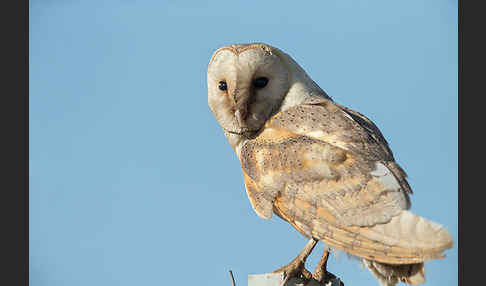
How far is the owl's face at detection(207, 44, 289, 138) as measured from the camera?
23.4 feet

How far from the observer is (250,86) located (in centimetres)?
718

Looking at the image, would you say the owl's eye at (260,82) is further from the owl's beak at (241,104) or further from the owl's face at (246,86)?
the owl's beak at (241,104)

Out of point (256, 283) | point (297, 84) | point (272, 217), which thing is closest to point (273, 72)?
point (297, 84)

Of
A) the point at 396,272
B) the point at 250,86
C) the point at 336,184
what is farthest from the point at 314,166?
the point at 396,272

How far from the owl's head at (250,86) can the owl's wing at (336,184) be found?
0.14 metres

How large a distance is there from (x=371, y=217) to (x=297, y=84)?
1.61 metres

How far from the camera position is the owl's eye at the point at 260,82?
23.7 ft

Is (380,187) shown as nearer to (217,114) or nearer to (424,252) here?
(424,252)

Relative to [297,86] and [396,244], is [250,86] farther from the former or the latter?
[396,244]

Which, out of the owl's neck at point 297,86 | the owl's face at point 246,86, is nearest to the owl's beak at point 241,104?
the owl's face at point 246,86

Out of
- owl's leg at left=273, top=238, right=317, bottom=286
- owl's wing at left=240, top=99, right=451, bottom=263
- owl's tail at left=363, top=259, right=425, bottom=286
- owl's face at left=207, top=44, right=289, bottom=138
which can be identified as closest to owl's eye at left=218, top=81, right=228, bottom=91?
owl's face at left=207, top=44, right=289, bottom=138

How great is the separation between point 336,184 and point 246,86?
48.8 inches

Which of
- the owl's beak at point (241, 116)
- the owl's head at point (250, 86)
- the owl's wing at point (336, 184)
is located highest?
the owl's head at point (250, 86)

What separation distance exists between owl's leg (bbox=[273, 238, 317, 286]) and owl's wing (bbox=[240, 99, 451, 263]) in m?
0.24
